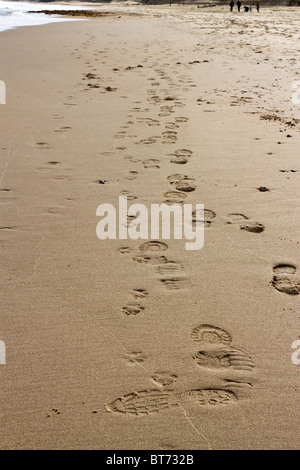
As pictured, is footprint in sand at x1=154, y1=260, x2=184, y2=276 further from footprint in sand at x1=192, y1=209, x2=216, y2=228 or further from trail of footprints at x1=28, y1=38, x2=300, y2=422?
footprint in sand at x1=192, y1=209, x2=216, y2=228

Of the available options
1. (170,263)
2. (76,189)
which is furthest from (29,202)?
(170,263)

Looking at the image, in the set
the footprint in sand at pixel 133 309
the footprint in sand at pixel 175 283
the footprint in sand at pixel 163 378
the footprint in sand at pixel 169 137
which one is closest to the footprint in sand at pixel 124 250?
the footprint in sand at pixel 175 283

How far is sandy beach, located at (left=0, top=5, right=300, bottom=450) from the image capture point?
5.74ft

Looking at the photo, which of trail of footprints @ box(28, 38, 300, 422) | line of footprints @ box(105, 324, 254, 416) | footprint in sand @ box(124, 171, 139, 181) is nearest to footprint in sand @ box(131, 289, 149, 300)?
trail of footprints @ box(28, 38, 300, 422)

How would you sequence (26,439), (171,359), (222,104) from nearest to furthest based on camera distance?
1. (26,439)
2. (171,359)
3. (222,104)

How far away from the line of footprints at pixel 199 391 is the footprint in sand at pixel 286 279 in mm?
508

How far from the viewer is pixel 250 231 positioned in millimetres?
2957

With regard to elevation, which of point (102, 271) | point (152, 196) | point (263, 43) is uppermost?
point (263, 43)

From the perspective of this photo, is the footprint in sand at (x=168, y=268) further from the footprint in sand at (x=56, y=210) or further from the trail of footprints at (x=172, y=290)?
the footprint in sand at (x=56, y=210)

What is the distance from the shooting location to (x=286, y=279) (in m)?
2.50

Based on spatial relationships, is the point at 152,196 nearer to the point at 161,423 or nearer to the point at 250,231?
the point at 250,231

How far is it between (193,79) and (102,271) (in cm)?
514

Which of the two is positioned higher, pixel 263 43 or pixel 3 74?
Result: pixel 263 43

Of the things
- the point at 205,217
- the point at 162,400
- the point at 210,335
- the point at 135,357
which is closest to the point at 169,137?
the point at 205,217
